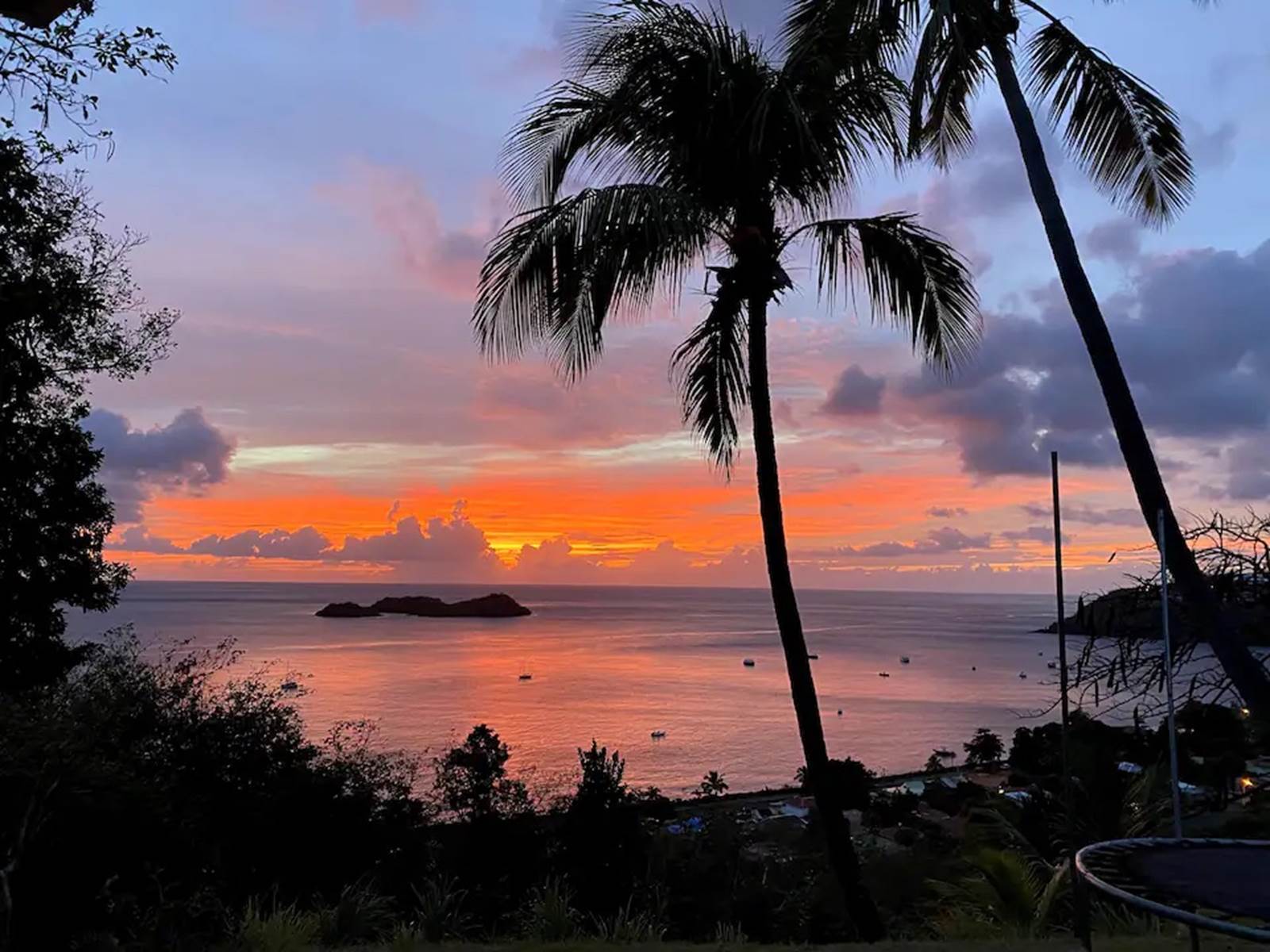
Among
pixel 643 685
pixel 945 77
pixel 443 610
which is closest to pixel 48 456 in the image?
pixel 945 77

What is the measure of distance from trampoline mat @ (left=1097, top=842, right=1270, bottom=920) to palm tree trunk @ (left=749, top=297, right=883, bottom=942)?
390cm

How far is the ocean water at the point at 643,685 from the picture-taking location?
169 feet

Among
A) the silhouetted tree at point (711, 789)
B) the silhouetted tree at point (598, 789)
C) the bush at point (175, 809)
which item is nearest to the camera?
the bush at point (175, 809)

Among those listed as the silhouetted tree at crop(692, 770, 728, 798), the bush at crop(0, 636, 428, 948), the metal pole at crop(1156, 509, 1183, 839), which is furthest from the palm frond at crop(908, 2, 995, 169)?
the silhouetted tree at crop(692, 770, 728, 798)

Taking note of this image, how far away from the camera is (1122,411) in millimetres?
8008

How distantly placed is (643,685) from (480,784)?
199 ft

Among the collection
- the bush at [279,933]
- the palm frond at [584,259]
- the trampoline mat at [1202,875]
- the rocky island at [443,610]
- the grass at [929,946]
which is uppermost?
the palm frond at [584,259]

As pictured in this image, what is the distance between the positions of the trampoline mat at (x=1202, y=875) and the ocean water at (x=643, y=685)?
4778 millimetres

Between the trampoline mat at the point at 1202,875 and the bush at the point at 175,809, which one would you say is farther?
the bush at the point at 175,809

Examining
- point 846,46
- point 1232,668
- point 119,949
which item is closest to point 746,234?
point 846,46

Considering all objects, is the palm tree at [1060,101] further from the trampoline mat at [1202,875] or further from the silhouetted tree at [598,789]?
the silhouetted tree at [598,789]

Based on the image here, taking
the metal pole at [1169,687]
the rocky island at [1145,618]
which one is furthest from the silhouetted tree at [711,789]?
the metal pole at [1169,687]

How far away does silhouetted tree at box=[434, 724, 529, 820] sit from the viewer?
18.0m

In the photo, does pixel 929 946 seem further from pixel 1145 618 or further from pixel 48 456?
pixel 48 456
